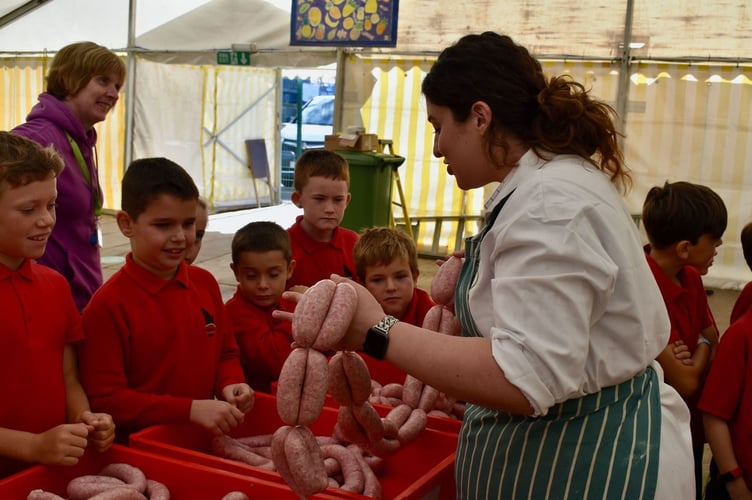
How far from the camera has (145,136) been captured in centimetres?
1211

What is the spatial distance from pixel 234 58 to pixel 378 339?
920 cm

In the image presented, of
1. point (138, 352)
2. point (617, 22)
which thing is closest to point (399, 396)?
point (138, 352)

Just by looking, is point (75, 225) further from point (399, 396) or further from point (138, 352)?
point (399, 396)

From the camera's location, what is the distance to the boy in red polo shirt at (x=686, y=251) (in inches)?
111

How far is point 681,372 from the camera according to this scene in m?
2.68

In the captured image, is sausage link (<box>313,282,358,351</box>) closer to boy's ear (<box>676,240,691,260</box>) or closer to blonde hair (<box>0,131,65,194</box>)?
blonde hair (<box>0,131,65,194</box>)

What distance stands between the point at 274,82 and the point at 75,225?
10890mm

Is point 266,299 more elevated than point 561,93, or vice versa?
point 561,93

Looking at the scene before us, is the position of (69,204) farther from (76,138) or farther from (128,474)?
(128,474)

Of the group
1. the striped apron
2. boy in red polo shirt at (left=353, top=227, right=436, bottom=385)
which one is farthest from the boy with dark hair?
the striped apron

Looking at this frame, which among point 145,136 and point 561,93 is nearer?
point 561,93

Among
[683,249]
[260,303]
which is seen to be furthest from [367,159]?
[683,249]

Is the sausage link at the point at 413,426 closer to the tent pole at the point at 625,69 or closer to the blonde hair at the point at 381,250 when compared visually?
the blonde hair at the point at 381,250

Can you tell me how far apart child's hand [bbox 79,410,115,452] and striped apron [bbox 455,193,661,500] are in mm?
1054
